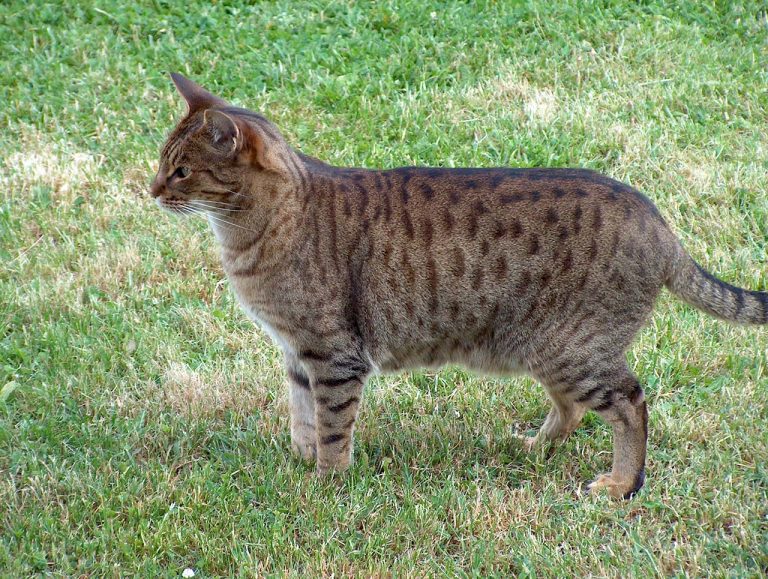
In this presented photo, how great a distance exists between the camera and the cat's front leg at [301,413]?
519cm

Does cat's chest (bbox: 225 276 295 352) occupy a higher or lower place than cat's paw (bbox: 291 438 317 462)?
higher

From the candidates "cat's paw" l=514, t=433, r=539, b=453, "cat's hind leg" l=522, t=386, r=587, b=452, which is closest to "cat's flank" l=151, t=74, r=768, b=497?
"cat's hind leg" l=522, t=386, r=587, b=452

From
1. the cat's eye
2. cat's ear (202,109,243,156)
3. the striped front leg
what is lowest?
the striped front leg

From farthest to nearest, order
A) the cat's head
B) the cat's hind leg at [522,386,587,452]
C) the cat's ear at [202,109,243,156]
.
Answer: the cat's hind leg at [522,386,587,452] < the cat's head < the cat's ear at [202,109,243,156]

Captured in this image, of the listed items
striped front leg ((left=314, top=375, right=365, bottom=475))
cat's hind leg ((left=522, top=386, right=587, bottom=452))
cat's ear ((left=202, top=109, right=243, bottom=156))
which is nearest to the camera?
cat's ear ((left=202, top=109, right=243, bottom=156))

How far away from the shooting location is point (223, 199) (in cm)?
476

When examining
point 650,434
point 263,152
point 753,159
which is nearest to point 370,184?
point 263,152

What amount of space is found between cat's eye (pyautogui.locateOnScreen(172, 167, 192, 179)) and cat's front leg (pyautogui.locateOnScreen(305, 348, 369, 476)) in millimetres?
1067

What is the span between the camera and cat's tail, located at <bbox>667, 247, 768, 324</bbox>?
15.7 ft

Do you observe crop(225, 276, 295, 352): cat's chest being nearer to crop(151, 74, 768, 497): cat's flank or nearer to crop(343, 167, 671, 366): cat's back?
crop(151, 74, 768, 497): cat's flank

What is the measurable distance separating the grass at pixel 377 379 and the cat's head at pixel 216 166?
4.44ft

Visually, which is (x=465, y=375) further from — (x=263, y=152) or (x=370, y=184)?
(x=263, y=152)

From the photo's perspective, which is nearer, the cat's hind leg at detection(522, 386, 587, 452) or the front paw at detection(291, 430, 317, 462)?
the cat's hind leg at detection(522, 386, 587, 452)

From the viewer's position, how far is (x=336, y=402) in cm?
487
